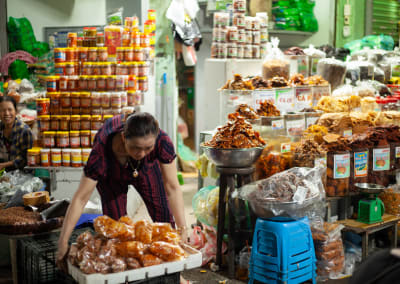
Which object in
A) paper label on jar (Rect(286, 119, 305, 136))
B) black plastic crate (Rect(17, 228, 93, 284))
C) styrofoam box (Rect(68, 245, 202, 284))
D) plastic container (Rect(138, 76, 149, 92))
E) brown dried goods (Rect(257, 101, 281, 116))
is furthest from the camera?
plastic container (Rect(138, 76, 149, 92))

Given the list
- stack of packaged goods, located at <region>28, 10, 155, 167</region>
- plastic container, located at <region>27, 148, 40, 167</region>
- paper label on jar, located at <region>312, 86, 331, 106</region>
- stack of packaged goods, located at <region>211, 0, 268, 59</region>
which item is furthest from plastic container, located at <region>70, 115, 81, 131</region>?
paper label on jar, located at <region>312, 86, 331, 106</region>

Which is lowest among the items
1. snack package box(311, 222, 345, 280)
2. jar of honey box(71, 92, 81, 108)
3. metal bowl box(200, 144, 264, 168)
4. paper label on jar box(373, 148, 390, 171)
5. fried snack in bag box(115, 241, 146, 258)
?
snack package box(311, 222, 345, 280)

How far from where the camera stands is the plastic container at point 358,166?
4289mm

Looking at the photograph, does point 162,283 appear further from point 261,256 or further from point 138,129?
point 261,256

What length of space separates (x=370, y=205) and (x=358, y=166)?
0.36 m

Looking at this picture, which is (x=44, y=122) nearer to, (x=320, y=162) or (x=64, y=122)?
(x=64, y=122)

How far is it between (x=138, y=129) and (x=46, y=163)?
2.53 m

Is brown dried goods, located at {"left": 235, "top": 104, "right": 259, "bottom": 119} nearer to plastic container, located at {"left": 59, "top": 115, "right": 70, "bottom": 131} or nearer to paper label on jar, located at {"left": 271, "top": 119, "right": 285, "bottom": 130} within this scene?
paper label on jar, located at {"left": 271, "top": 119, "right": 285, "bottom": 130}

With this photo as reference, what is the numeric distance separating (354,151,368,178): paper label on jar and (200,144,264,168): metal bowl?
99 cm

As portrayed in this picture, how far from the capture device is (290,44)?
948cm

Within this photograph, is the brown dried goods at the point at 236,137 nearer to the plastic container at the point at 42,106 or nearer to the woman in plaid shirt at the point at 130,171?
the woman in plaid shirt at the point at 130,171

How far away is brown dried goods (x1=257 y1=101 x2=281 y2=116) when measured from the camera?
4387 millimetres

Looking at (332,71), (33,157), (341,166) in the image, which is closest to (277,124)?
(341,166)

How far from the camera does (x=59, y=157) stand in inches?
191
